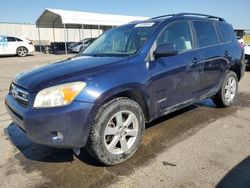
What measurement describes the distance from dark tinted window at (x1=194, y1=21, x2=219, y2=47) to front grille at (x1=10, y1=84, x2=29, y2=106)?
9.80 feet

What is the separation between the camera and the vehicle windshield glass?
3.95 meters

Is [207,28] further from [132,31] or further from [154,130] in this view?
[154,130]

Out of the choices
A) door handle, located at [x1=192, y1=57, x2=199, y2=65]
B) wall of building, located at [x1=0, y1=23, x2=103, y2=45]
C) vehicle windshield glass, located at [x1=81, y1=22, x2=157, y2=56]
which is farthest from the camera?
wall of building, located at [x1=0, y1=23, x2=103, y2=45]

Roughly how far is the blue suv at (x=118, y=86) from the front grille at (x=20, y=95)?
0.01 m

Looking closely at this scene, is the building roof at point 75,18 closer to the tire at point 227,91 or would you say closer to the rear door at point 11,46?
the rear door at point 11,46

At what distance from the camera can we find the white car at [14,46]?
2242cm

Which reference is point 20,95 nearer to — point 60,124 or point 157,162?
point 60,124

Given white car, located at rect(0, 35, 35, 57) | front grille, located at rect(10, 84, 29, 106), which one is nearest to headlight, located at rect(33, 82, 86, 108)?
front grille, located at rect(10, 84, 29, 106)

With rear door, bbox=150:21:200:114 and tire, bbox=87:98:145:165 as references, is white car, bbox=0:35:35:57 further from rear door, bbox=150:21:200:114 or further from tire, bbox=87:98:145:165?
tire, bbox=87:98:145:165

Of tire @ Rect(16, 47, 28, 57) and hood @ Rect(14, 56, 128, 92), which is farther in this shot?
A: tire @ Rect(16, 47, 28, 57)

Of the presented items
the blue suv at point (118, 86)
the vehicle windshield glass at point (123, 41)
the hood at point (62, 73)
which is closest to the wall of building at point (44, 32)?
the vehicle windshield glass at point (123, 41)

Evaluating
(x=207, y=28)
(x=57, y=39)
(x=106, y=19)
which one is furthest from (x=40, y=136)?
(x=57, y=39)

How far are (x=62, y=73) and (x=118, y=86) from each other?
2.20 feet

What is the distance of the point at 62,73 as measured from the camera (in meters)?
3.21
